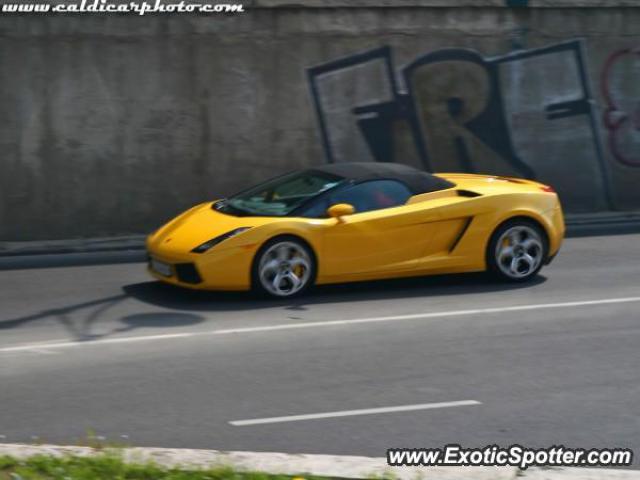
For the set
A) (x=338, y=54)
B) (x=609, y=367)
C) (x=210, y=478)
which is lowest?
(x=609, y=367)

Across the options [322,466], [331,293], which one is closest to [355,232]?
[331,293]

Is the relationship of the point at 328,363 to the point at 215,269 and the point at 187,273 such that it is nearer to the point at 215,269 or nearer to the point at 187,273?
the point at 215,269

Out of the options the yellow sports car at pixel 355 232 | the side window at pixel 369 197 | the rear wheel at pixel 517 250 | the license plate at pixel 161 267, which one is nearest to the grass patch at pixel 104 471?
the yellow sports car at pixel 355 232

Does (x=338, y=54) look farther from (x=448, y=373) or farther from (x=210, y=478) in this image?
(x=210, y=478)

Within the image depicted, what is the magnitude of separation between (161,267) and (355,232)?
1925 mm

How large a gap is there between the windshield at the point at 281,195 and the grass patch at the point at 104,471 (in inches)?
233

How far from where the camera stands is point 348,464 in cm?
616

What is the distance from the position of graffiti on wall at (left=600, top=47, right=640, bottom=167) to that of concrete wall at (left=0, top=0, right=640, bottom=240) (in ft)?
0.08

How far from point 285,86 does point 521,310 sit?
6684 mm

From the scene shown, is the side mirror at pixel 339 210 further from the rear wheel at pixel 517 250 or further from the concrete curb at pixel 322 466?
the concrete curb at pixel 322 466

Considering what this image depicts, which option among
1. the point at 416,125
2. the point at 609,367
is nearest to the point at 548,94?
the point at 416,125

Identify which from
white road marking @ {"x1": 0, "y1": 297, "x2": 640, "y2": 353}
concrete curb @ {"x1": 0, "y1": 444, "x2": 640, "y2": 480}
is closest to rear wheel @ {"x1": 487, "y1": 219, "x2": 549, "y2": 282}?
white road marking @ {"x1": 0, "y1": 297, "x2": 640, "y2": 353}

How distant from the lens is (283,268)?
11523 millimetres

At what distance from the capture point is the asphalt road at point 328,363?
7449 millimetres
